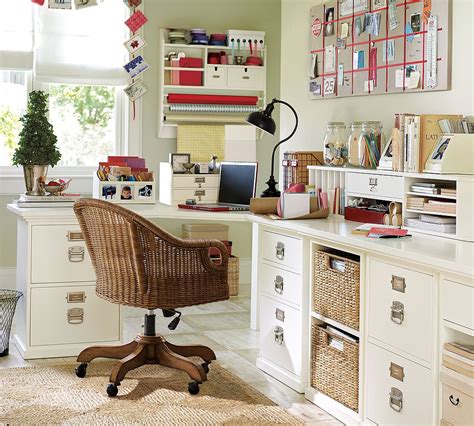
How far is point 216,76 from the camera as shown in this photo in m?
6.16

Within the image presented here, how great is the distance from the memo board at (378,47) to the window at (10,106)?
227cm

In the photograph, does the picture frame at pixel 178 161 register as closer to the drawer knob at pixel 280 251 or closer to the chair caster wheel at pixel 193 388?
the drawer knob at pixel 280 251

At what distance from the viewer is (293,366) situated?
3773mm

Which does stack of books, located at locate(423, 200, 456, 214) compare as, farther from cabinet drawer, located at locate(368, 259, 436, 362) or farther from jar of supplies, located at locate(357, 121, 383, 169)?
jar of supplies, located at locate(357, 121, 383, 169)

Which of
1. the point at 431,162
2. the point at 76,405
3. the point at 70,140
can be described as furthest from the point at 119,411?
the point at 70,140

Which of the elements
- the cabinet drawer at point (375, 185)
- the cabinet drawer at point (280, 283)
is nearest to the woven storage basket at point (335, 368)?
the cabinet drawer at point (280, 283)

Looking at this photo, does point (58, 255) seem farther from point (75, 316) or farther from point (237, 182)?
point (237, 182)

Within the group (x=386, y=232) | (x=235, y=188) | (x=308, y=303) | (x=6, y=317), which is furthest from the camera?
(x=235, y=188)

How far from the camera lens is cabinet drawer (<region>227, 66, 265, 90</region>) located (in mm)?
6203

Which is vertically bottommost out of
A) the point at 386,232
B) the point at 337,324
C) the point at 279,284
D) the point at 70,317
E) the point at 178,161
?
the point at 70,317

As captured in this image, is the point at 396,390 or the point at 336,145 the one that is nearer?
the point at 396,390

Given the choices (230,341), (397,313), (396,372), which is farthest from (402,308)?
(230,341)

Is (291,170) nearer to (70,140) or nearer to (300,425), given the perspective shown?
(300,425)

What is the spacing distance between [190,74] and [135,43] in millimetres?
440
